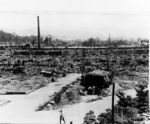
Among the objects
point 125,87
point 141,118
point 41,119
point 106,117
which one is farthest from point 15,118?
point 125,87

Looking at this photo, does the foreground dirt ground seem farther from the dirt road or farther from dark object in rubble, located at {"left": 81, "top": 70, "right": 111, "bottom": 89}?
dark object in rubble, located at {"left": 81, "top": 70, "right": 111, "bottom": 89}

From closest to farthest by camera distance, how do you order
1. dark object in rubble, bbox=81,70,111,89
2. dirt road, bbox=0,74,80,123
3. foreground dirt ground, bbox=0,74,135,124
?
foreground dirt ground, bbox=0,74,135,124 < dirt road, bbox=0,74,80,123 < dark object in rubble, bbox=81,70,111,89

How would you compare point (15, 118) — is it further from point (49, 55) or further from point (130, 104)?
point (49, 55)

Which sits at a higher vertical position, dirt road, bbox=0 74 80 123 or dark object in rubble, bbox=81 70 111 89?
dark object in rubble, bbox=81 70 111 89

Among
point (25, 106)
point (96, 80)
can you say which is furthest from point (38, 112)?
point (96, 80)

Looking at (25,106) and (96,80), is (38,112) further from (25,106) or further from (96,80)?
(96,80)

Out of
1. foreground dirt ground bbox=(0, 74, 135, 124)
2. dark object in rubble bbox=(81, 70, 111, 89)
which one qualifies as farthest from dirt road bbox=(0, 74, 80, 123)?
dark object in rubble bbox=(81, 70, 111, 89)

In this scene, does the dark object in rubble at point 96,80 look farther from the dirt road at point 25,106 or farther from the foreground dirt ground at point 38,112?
the dirt road at point 25,106

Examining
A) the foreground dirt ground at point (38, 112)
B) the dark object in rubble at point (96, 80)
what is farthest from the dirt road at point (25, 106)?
the dark object in rubble at point (96, 80)
